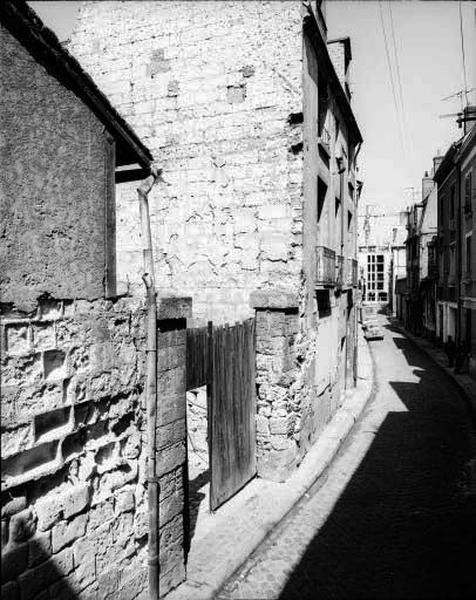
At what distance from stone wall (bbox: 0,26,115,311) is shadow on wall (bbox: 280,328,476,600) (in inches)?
160

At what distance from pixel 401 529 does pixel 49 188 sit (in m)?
6.10

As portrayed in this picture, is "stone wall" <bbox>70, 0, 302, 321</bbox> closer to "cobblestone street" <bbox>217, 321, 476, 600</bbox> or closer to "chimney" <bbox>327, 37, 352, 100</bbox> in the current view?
"cobblestone street" <bbox>217, 321, 476, 600</bbox>

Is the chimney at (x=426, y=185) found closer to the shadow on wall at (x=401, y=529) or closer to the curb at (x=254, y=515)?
the shadow on wall at (x=401, y=529)

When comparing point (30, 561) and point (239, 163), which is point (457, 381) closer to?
point (239, 163)

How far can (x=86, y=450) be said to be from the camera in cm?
407

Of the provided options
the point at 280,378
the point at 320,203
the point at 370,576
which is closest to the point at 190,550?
the point at 370,576

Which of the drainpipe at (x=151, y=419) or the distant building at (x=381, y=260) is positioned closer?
the drainpipe at (x=151, y=419)

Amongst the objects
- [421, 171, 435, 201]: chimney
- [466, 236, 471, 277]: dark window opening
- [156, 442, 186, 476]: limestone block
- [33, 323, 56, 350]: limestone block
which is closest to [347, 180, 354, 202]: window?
[466, 236, 471, 277]: dark window opening

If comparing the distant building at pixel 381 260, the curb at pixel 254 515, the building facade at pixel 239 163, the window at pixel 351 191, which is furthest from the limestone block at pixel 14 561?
the distant building at pixel 381 260

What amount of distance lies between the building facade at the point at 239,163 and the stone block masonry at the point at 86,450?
326cm

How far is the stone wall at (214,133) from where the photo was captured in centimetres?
798

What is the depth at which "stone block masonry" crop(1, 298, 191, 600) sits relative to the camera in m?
3.41

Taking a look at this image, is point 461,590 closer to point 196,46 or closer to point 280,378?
point 280,378

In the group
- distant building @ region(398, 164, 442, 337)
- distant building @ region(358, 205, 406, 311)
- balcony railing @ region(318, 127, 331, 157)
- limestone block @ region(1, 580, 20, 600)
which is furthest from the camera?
distant building @ region(358, 205, 406, 311)
